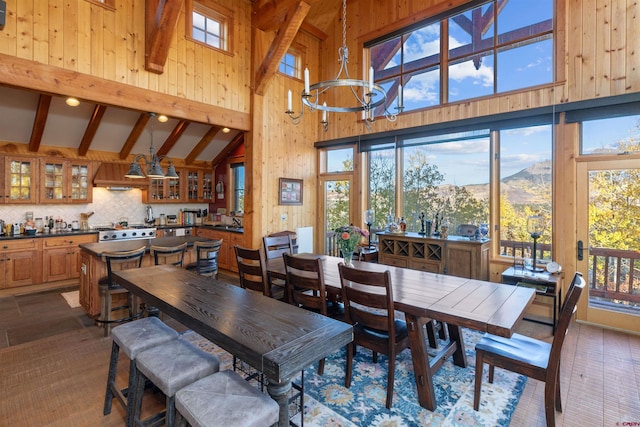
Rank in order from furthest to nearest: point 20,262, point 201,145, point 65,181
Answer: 1. point 201,145
2. point 65,181
3. point 20,262

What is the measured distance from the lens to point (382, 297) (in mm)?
2277

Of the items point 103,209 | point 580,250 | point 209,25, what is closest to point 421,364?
point 580,250

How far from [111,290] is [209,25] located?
4372 mm

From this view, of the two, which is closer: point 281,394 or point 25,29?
point 281,394

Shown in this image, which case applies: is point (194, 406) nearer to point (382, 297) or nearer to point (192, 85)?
point (382, 297)

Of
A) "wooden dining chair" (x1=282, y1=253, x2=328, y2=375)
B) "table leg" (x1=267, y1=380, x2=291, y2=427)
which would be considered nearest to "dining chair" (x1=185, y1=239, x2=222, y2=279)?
"wooden dining chair" (x1=282, y1=253, x2=328, y2=375)

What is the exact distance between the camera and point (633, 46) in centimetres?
363

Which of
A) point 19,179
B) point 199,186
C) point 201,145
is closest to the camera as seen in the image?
point 19,179

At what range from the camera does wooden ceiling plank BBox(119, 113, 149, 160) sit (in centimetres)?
570

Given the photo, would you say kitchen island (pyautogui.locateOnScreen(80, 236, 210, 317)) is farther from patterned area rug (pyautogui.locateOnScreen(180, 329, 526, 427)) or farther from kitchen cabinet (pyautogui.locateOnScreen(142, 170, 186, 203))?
kitchen cabinet (pyautogui.locateOnScreen(142, 170, 186, 203))

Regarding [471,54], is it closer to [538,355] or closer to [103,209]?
[538,355]

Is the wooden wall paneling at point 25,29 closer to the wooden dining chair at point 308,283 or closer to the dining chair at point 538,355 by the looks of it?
the wooden dining chair at point 308,283

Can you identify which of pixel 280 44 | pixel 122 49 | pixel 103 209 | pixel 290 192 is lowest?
pixel 103 209

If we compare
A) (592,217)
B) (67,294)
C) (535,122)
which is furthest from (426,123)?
(67,294)
